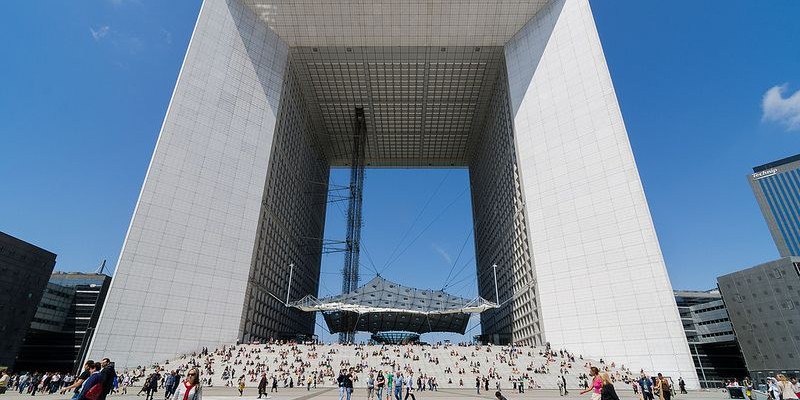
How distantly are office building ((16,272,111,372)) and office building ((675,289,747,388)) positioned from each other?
4849 inches

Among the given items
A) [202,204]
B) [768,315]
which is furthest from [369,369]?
[768,315]

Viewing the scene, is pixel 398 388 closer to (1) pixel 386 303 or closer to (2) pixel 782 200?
(1) pixel 386 303

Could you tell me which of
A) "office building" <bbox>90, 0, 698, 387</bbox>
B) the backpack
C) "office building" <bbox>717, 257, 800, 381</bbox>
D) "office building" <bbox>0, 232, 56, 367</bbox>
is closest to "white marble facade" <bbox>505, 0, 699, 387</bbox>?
"office building" <bbox>90, 0, 698, 387</bbox>

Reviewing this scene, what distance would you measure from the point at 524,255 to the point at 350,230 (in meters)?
34.5

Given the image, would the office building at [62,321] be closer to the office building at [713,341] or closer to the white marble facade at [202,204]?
the white marble facade at [202,204]

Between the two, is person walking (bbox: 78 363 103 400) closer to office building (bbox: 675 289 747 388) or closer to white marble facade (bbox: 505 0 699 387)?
white marble facade (bbox: 505 0 699 387)

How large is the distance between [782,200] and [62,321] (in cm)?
18094

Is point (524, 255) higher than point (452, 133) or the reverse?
the reverse

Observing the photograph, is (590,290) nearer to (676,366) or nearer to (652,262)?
(652,262)

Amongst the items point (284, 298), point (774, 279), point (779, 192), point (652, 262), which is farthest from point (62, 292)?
point (779, 192)

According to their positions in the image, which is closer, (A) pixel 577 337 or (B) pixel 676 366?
(B) pixel 676 366

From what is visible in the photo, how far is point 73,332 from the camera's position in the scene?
80.0 metres

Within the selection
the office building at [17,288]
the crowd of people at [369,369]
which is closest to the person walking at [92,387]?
the crowd of people at [369,369]

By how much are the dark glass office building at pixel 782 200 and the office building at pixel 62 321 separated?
16798 cm
